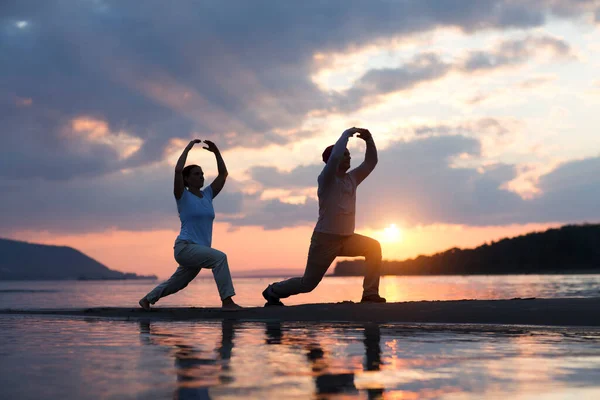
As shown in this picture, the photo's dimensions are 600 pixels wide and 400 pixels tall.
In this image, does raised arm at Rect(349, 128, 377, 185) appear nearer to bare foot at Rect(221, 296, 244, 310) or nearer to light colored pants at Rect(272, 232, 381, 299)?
light colored pants at Rect(272, 232, 381, 299)

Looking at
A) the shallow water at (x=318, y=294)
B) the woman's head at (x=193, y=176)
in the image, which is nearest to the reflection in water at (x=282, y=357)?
the woman's head at (x=193, y=176)

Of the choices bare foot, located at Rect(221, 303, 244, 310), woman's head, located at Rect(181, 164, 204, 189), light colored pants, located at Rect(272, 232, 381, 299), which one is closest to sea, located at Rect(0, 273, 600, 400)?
bare foot, located at Rect(221, 303, 244, 310)

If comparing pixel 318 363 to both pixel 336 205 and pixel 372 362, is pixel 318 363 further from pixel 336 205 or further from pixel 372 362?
pixel 336 205

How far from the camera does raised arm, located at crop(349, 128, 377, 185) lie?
12.0 metres

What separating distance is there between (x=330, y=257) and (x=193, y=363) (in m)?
6.15

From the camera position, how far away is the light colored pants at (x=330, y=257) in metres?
Answer: 11.7

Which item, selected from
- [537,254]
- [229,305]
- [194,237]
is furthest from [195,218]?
[537,254]

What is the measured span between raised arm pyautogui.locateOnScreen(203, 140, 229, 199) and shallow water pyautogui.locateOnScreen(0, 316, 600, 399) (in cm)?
369

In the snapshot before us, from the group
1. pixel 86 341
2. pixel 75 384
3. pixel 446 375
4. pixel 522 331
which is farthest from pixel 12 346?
pixel 522 331

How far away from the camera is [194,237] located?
37.6ft

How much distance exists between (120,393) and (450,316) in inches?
247

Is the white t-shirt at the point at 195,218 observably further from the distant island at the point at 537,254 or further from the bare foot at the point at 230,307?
the distant island at the point at 537,254

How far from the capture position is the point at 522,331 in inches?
323

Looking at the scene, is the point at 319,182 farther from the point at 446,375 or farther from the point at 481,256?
the point at 481,256
